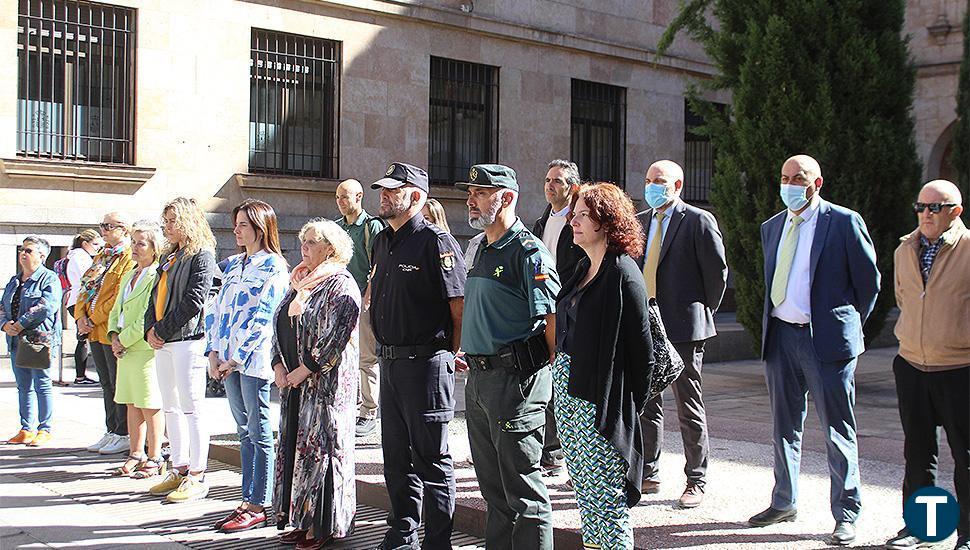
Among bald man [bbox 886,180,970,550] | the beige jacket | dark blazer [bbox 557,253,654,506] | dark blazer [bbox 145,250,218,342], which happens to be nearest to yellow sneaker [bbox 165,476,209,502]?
dark blazer [bbox 145,250,218,342]

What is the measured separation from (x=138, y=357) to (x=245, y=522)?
213 centimetres

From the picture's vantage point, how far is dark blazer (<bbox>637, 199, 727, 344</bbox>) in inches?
268

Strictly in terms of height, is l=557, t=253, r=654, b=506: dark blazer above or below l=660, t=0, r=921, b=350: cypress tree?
below

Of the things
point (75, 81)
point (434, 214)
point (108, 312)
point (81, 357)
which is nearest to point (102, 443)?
point (108, 312)

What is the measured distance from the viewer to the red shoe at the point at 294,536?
20.7 feet

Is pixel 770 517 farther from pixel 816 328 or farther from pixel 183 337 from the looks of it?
pixel 183 337

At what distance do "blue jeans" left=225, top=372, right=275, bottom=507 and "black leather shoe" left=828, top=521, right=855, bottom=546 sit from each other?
350 cm

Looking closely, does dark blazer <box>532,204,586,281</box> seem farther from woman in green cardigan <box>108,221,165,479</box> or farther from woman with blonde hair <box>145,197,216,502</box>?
woman in green cardigan <box>108,221,165,479</box>

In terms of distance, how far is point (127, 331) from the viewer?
8133 millimetres

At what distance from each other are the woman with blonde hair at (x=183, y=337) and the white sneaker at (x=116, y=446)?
58.6 inches

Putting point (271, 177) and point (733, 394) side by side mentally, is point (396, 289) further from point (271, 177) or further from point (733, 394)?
point (271, 177)

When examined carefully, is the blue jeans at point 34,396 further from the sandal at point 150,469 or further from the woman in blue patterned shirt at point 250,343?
the woman in blue patterned shirt at point 250,343

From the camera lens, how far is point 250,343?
682 cm

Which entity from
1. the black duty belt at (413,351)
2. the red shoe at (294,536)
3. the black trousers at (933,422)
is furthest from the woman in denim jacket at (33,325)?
the black trousers at (933,422)
